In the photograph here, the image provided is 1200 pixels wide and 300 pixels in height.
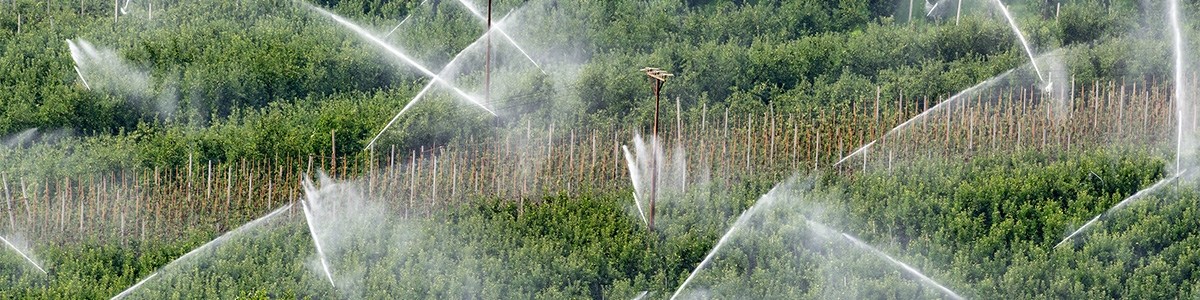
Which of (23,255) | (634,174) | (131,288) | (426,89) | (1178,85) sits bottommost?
(131,288)

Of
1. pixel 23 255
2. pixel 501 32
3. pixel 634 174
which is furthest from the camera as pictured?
pixel 501 32

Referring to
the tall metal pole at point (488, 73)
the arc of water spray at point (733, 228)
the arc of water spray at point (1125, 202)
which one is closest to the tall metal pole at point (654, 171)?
the arc of water spray at point (733, 228)

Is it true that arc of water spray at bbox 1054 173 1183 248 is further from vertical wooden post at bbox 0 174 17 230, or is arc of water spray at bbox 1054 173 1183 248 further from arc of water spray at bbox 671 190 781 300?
vertical wooden post at bbox 0 174 17 230

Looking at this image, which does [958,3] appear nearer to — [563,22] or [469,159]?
[563,22]

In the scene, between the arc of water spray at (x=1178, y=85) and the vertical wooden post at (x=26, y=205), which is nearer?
the vertical wooden post at (x=26, y=205)

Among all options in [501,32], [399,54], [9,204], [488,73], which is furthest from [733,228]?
[501,32]

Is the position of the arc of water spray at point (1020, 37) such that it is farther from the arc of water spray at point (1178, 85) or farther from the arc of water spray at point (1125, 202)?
the arc of water spray at point (1125, 202)

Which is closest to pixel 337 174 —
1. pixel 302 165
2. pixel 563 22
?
pixel 302 165

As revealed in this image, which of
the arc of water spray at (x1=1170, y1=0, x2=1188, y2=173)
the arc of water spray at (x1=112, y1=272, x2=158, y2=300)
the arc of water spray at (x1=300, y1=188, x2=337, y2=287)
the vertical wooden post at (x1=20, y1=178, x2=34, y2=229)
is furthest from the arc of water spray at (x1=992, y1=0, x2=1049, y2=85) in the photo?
the vertical wooden post at (x1=20, y1=178, x2=34, y2=229)

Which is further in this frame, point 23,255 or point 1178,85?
point 1178,85

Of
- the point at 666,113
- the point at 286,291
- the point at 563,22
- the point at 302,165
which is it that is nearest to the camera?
the point at 286,291

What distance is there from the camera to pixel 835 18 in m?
47.1

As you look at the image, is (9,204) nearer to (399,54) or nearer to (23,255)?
(23,255)

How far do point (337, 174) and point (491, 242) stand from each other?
3.81 m
